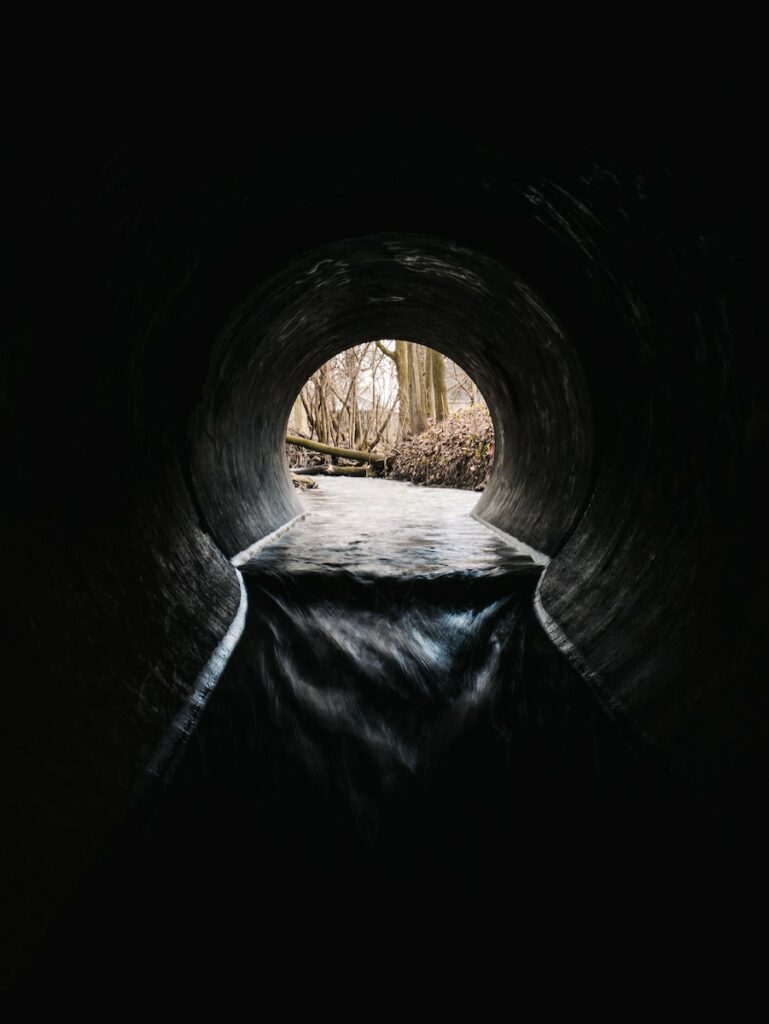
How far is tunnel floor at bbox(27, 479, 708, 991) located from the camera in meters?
1.76

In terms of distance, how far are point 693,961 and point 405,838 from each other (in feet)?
2.99

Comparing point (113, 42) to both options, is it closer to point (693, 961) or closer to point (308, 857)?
point (308, 857)

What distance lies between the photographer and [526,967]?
1686 mm

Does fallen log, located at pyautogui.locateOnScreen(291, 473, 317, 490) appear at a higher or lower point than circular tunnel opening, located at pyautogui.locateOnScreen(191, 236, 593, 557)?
lower

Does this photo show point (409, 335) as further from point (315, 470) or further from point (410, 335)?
point (315, 470)

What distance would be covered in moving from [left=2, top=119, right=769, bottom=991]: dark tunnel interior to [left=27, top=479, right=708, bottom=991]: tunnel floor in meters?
0.05

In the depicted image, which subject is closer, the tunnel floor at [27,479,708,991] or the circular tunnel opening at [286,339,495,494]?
the tunnel floor at [27,479,708,991]

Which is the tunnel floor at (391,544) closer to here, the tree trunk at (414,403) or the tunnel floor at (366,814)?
the tunnel floor at (366,814)

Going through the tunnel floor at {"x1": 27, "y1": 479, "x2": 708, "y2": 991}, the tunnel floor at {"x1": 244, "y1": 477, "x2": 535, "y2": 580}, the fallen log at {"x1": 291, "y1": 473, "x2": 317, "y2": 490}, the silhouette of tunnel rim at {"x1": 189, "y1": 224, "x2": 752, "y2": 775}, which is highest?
Result: the silhouette of tunnel rim at {"x1": 189, "y1": 224, "x2": 752, "y2": 775}

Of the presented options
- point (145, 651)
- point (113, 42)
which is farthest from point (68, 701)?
point (113, 42)

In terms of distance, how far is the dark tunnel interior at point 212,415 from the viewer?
198 cm

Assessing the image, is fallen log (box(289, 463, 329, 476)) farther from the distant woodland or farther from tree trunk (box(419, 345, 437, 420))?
the distant woodland

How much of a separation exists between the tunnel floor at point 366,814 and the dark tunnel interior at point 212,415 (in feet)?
0.16

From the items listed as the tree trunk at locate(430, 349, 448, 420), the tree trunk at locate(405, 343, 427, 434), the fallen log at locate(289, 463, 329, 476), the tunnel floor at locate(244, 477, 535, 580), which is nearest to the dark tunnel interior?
the tunnel floor at locate(244, 477, 535, 580)
